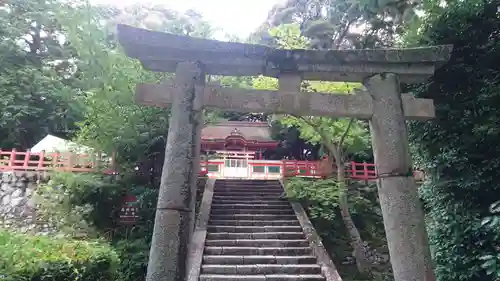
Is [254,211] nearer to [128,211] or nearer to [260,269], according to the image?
[260,269]

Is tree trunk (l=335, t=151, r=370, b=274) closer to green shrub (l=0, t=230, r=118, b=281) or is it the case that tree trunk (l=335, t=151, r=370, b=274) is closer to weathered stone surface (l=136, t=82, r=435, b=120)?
weathered stone surface (l=136, t=82, r=435, b=120)

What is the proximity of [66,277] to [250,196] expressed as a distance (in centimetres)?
656

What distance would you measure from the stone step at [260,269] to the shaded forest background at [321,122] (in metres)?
1.93

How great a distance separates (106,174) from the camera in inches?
388

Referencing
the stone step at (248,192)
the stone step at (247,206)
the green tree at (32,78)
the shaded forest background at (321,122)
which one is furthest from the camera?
the green tree at (32,78)

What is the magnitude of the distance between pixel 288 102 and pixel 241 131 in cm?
1758

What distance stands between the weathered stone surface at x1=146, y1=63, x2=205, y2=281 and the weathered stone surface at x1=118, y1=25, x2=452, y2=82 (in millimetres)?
227

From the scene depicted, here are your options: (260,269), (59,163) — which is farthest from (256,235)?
(59,163)

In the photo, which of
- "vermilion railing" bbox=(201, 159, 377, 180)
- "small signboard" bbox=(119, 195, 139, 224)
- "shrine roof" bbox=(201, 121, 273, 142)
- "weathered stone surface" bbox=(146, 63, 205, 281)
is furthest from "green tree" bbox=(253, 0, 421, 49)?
"small signboard" bbox=(119, 195, 139, 224)

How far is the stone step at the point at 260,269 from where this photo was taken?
6.79 metres

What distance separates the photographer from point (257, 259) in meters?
7.21

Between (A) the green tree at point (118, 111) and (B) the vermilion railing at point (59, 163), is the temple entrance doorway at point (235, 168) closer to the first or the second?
(A) the green tree at point (118, 111)

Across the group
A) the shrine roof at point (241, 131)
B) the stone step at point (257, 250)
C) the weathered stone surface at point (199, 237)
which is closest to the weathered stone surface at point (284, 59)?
the weathered stone surface at point (199, 237)

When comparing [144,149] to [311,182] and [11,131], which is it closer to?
[311,182]
